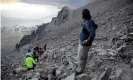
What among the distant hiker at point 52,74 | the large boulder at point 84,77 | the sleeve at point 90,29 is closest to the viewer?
the sleeve at point 90,29

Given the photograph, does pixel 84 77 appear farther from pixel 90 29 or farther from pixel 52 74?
pixel 52 74

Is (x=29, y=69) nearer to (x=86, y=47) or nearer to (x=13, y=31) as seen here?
(x=86, y=47)

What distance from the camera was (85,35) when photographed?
8.12 metres

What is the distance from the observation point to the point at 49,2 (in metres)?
77.9

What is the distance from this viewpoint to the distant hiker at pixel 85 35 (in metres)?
7.88

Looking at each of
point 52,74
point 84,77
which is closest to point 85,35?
point 84,77

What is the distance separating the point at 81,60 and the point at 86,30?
2.68ft

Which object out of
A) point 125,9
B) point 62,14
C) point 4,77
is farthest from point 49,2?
point 4,77

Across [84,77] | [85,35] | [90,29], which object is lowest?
[84,77]

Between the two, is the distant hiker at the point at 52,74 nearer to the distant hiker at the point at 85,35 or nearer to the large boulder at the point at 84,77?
the distant hiker at the point at 85,35

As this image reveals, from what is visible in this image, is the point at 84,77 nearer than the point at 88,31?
No

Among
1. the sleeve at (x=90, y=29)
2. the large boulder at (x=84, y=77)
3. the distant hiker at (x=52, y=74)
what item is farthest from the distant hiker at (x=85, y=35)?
the distant hiker at (x=52, y=74)

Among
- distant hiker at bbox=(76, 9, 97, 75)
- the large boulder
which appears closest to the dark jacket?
distant hiker at bbox=(76, 9, 97, 75)

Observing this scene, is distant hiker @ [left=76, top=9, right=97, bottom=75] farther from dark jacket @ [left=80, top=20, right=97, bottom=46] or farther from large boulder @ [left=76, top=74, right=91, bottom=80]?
large boulder @ [left=76, top=74, right=91, bottom=80]
